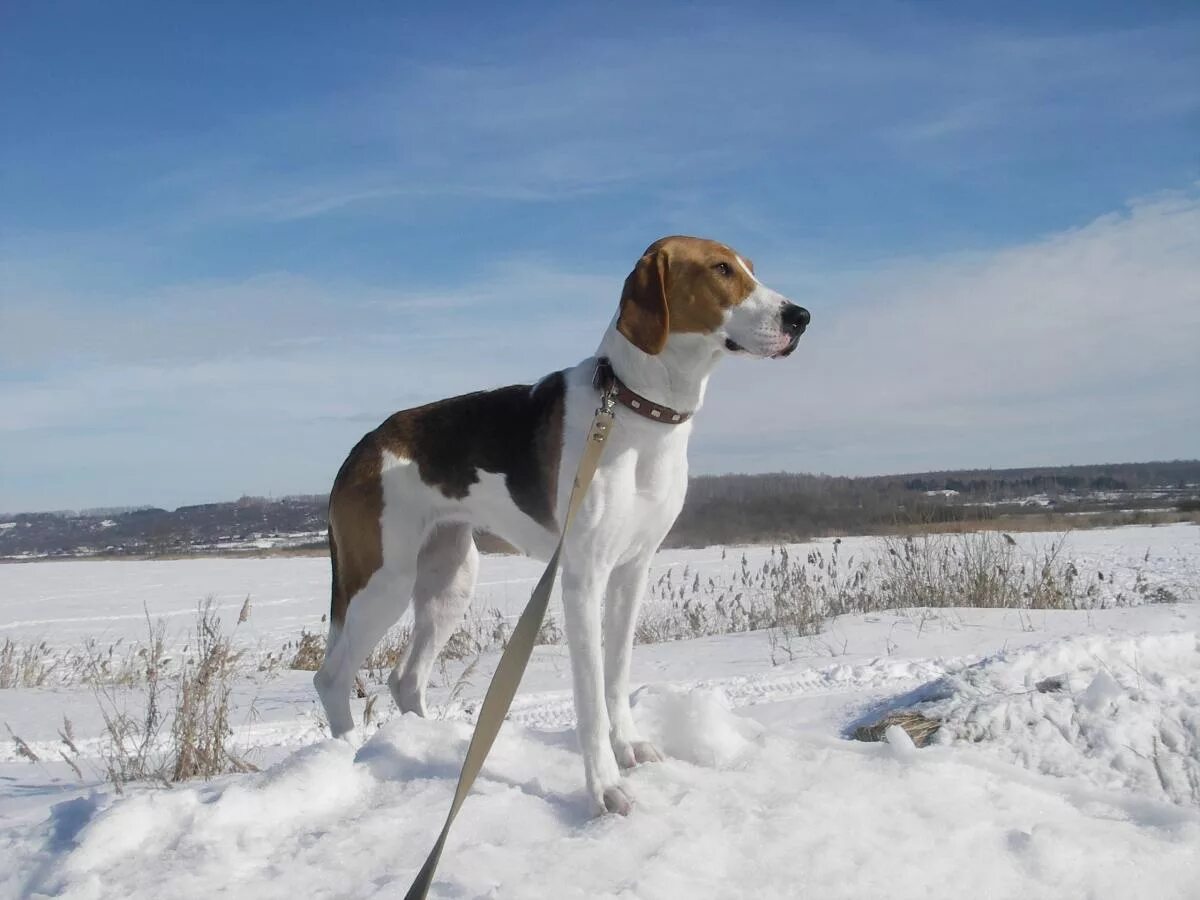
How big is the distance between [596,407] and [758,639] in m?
5.42

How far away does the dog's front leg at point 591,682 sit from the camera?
9.56ft

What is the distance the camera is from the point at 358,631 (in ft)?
15.0

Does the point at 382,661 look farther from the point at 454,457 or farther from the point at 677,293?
the point at 677,293

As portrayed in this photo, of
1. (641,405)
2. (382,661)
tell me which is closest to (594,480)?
(641,405)

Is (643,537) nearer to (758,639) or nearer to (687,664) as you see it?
(687,664)

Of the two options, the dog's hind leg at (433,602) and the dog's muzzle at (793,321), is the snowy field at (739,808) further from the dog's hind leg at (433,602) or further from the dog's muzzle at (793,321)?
the dog's muzzle at (793,321)

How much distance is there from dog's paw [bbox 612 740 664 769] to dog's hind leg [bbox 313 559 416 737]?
5.13ft

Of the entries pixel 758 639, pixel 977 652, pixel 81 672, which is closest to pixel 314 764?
pixel 977 652

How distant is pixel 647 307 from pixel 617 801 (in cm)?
163

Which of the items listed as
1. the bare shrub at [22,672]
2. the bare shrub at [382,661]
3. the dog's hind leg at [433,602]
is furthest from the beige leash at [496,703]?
the bare shrub at [22,672]

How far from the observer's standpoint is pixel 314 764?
305 centimetres

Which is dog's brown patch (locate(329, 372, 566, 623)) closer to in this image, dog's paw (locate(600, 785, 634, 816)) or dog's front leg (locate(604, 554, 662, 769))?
dog's front leg (locate(604, 554, 662, 769))

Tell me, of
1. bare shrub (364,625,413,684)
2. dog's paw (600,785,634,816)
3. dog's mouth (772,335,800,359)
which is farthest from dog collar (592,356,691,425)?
bare shrub (364,625,413,684)

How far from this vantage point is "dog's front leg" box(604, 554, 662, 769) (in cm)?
337
